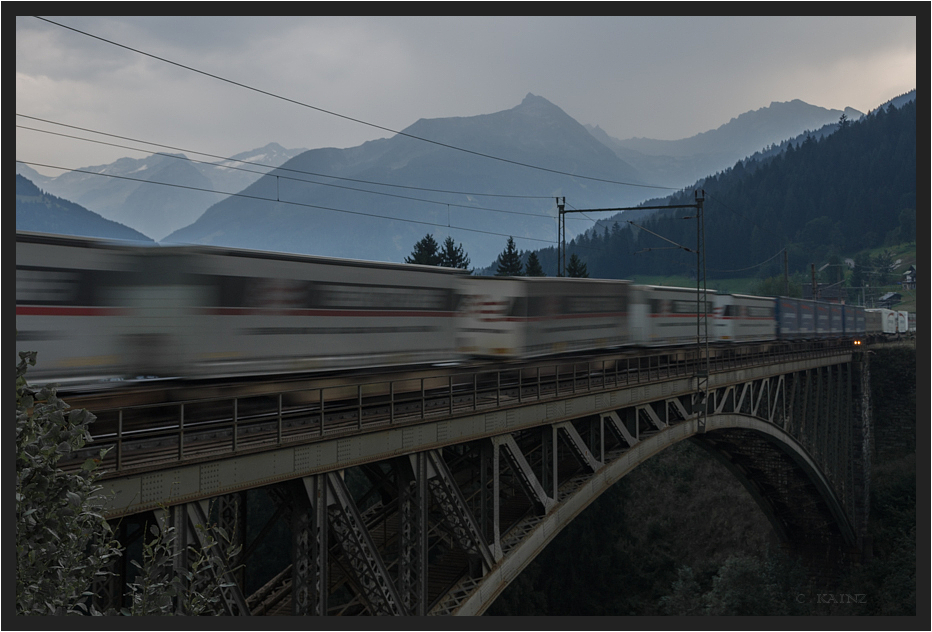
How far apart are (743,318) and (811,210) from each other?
152 metres

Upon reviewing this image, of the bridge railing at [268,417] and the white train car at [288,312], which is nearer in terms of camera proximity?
the bridge railing at [268,417]

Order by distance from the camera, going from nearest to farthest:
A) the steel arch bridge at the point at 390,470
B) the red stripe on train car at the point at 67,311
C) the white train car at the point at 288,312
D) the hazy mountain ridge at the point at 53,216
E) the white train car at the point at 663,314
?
the steel arch bridge at the point at 390,470 → the red stripe on train car at the point at 67,311 → the white train car at the point at 288,312 → the white train car at the point at 663,314 → the hazy mountain ridge at the point at 53,216

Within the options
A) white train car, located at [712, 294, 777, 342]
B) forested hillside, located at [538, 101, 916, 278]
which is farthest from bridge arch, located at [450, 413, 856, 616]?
forested hillside, located at [538, 101, 916, 278]

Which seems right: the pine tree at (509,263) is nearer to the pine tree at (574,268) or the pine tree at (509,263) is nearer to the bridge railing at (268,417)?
the pine tree at (574,268)

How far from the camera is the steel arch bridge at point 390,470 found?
1021 cm

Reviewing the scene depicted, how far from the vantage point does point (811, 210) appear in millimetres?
177250

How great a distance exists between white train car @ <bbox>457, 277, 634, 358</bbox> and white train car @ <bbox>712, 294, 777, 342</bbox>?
17.9 m

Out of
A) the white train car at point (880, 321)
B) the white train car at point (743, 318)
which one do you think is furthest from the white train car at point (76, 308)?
the white train car at point (880, 321)

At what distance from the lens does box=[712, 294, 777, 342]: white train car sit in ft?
141

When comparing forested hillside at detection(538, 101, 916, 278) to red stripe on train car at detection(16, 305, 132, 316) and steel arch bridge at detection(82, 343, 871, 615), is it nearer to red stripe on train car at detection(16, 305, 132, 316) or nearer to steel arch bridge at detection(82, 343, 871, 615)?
steel arch bridge at detection(82, 343, 871, 615)

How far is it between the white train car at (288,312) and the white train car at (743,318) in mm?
27887

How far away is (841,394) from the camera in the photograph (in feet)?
174

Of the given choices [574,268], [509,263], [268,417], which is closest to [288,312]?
[268,417]

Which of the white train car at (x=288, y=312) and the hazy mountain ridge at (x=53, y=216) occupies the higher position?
the hazy mountain ridge at (x=53, y=216)
